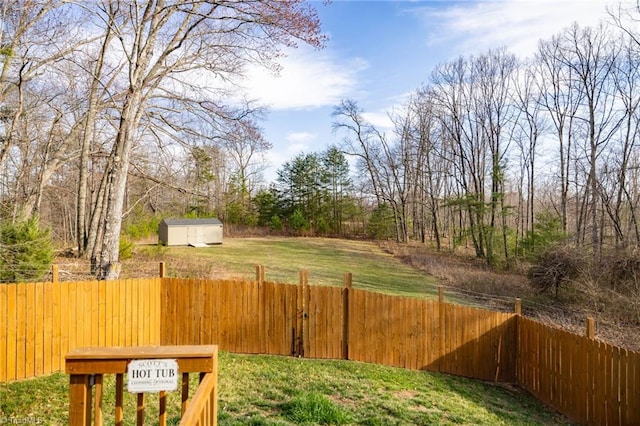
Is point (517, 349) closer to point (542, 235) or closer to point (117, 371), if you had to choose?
point (117, 371)

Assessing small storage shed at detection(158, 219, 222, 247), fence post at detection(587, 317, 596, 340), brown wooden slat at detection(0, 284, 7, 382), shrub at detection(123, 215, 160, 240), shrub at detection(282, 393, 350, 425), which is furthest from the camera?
small storage shed at detection(158, 219, 222, 247)

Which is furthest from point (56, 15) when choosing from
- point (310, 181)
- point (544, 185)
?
point (544, 185)

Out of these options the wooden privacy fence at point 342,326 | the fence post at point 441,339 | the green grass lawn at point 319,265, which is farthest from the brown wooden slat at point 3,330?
the green grass lawn at point 319,265

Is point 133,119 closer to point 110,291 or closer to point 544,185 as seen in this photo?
point 110,291

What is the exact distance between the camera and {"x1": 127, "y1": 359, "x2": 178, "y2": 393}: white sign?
6.96 feet

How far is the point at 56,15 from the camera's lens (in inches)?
415

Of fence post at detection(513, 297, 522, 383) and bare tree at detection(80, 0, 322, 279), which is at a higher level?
bare tree at detection(80, 0, 322, 279)

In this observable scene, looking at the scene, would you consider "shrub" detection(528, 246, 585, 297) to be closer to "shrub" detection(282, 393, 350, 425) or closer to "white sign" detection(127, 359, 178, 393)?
"shrub" detection(282, 393, 350, 425)

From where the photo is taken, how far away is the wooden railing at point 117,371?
2.06 meters

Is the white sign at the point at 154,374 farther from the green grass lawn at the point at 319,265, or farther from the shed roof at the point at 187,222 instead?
the shed roof at the point at 187,222

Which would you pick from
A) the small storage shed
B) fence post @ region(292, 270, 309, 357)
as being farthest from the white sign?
the small storage shed

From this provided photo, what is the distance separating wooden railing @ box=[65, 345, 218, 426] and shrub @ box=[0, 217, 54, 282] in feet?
21.9

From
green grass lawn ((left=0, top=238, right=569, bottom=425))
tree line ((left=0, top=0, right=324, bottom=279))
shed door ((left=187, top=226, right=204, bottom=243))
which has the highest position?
tree line ((left=0, top=0, right=324, bottom=279))

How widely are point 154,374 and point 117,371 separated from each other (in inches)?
6.9
